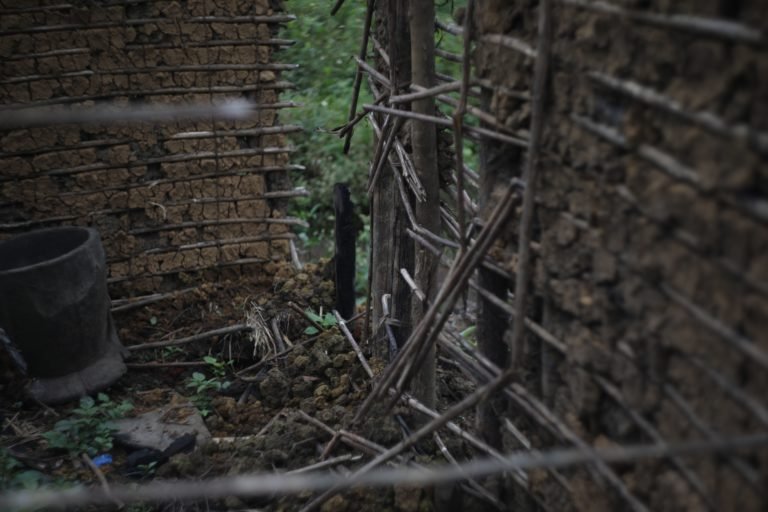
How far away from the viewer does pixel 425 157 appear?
10.9ft

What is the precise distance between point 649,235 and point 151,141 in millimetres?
3968

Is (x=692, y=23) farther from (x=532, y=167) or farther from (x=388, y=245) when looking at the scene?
(x=388, y=245)

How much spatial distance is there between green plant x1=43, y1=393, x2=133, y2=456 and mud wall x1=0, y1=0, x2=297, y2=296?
120 cm

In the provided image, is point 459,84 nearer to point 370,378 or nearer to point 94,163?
point 370,378

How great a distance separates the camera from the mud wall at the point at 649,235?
1.54 metres

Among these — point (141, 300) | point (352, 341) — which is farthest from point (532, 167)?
point (141, 300)

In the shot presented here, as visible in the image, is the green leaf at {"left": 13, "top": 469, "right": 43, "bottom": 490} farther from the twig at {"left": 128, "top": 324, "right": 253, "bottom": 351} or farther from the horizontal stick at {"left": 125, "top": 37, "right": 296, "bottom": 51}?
the horizontal stick at {"left": 125, "top": 37, "right": 296, "bottom": 51}

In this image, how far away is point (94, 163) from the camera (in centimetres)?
503

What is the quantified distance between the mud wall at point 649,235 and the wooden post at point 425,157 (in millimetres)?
551

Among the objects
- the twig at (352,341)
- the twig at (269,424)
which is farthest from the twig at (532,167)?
the twig at (269,424)

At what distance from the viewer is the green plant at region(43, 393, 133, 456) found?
3838mm

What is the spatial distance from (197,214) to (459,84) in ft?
9.94

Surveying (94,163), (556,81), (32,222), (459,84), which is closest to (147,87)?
(94,163)

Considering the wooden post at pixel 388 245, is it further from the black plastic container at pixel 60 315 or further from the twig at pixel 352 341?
the black plastic container at pixel 60 315
